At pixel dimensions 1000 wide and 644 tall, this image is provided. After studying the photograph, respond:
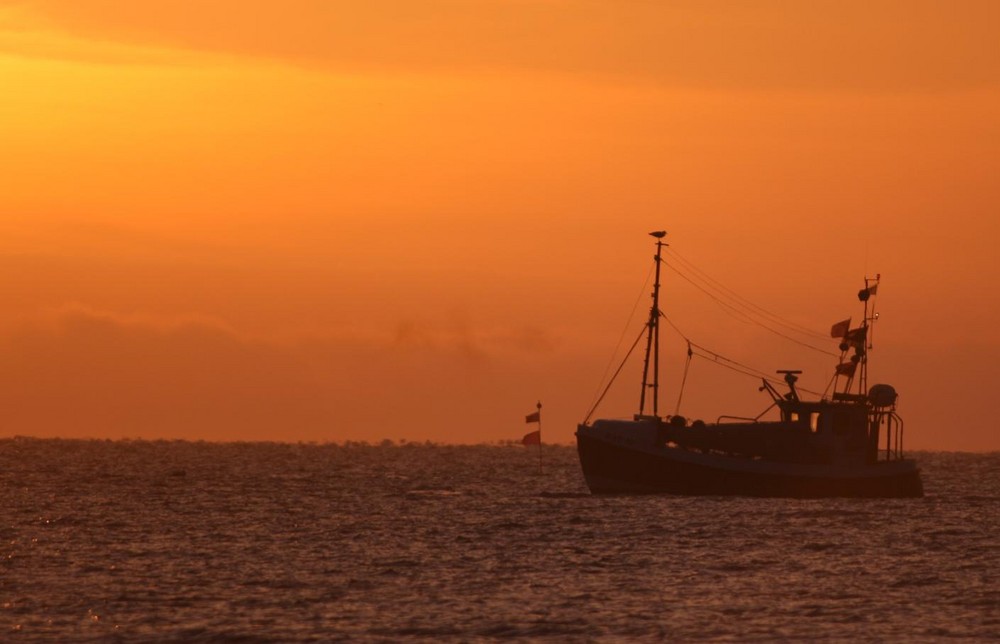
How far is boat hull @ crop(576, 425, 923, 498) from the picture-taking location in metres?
95.2

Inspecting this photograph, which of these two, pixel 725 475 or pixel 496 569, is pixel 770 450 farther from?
pixel 496 569

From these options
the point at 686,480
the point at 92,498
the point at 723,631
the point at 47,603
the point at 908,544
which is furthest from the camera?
the point at 92,498

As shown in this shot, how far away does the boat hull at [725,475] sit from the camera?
95.2m

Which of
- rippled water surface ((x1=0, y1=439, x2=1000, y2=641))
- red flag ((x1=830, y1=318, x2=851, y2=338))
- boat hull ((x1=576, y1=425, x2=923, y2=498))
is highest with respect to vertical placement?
red flag ((x1=830, y1=318, x2=851, y2=338))

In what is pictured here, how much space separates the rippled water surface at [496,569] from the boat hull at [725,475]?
42.2 inches

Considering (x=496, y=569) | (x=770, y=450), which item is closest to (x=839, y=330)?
(x=770, y=450)

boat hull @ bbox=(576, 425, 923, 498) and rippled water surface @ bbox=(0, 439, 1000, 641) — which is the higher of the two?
boat hull @ bbox=(576, 425, 923, 498)

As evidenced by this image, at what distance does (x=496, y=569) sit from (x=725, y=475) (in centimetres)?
3905

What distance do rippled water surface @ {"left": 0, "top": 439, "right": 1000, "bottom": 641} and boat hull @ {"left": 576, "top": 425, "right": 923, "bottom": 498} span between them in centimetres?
A: 107

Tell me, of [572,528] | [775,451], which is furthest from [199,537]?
[775,451]

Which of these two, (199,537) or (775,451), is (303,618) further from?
(775,451)

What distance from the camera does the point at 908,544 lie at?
2798 inches

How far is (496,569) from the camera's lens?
2313 inches

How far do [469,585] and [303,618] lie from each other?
9429 mm
